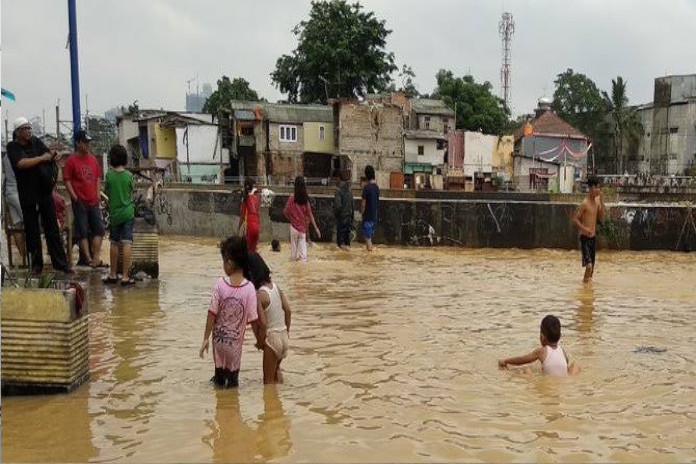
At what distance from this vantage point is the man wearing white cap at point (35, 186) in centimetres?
760

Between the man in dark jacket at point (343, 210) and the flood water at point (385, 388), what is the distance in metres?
5.77

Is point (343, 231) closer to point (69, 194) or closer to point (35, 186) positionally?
point (69, 194)

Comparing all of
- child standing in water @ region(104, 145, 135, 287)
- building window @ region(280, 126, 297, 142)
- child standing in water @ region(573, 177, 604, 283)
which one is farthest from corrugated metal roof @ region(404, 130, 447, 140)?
child standing in water @ region(104, 145, 135, 287)

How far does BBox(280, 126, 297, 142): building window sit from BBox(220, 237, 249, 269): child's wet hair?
159 ft

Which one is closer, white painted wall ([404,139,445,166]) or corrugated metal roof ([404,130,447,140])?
corrugated metal roof ([404,130,447,140])

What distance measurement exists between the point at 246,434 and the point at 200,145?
170ft


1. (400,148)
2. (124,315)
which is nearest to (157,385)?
(124,315)

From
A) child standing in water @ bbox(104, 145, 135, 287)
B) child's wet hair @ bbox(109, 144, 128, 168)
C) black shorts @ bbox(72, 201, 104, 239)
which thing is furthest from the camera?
black shorts @ bbox(72, 201, 104, 239)

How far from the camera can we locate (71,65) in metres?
11.5

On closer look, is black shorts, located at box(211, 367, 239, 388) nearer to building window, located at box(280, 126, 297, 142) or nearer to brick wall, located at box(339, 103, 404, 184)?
brick wall, located at box(339, 103, 404, 184)

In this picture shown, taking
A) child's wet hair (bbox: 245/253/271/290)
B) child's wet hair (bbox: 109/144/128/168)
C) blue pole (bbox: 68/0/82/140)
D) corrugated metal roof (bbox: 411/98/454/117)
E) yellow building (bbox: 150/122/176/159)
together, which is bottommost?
child's wet hair (bbox: 245/253/271/290)

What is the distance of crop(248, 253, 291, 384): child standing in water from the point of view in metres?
5.38

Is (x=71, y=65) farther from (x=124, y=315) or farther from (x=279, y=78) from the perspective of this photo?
(x=279, y=78)

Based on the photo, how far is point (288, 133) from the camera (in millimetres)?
53156
